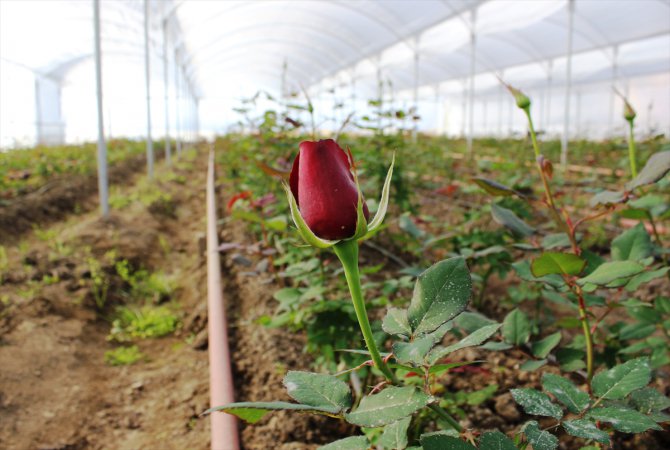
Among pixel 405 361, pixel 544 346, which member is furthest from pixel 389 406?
pixel 544 346

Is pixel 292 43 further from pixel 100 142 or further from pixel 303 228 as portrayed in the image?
pixel 303 228

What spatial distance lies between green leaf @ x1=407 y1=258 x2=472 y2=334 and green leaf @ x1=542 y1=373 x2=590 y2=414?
17cm

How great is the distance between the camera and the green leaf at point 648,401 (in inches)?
29.8

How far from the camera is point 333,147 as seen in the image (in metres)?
0.57

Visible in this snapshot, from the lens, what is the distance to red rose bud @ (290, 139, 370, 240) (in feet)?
1.81

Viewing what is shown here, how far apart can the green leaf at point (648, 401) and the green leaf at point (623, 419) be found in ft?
0.67

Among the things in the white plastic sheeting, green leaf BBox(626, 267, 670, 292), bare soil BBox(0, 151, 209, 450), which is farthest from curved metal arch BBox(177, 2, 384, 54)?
green leaf BBox(626, 267, 670, 292)

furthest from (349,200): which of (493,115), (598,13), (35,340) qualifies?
(493,115)

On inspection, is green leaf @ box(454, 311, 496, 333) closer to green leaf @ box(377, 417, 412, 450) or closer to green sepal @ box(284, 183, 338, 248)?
green leaf @ box(377, 417, 412, 450)

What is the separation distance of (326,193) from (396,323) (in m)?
0.19

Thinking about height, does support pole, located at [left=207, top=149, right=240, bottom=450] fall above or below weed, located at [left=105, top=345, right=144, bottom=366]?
above

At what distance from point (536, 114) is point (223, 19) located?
Answer: 49.3 ft

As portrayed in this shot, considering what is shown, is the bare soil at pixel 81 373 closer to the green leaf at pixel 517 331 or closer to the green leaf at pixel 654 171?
the green leaf at pixel 517 331

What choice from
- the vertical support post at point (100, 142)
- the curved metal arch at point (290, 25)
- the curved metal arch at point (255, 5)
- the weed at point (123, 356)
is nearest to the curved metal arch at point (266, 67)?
the curved metal arch at point (290, 25)
